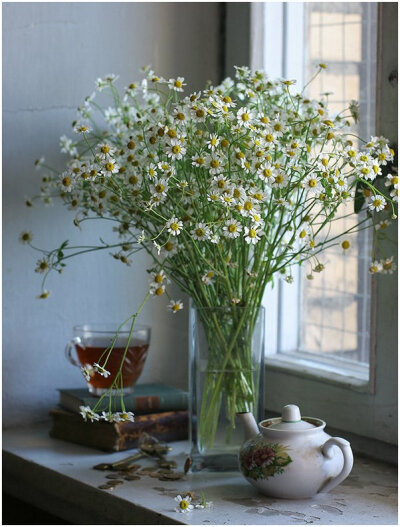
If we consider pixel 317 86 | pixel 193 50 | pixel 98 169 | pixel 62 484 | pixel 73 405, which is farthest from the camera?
pixel 193 50

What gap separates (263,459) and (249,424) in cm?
8

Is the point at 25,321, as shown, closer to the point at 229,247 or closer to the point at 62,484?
the point at 62,484

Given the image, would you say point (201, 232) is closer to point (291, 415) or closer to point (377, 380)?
point (291, 415)

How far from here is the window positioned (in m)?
1.47

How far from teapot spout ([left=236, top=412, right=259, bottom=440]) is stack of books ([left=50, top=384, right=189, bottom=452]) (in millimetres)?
258

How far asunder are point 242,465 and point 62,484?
0.99ft

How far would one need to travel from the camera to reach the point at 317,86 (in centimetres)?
156

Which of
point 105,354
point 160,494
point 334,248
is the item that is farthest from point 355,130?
point 160,494

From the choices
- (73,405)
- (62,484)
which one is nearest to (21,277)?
(73,405)

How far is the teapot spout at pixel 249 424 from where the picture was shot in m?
1.21

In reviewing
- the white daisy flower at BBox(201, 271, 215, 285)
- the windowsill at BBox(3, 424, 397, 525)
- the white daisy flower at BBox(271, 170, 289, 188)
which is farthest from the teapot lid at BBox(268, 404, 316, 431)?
the white daisy flower at BBox(271, 170, 289, 188)

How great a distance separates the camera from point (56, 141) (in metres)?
1.56

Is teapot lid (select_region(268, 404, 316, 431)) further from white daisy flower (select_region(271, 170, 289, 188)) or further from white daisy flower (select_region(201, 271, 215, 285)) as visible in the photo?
white daisy flower (select_region(271, 170, 289, 188))

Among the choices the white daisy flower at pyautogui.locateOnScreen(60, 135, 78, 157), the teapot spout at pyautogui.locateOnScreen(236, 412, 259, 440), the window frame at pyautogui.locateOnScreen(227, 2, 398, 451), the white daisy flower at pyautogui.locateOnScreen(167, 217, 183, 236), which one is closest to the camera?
the white daisy flower at pyautogui.locateOnScreen(167, 217, 183, 236)
